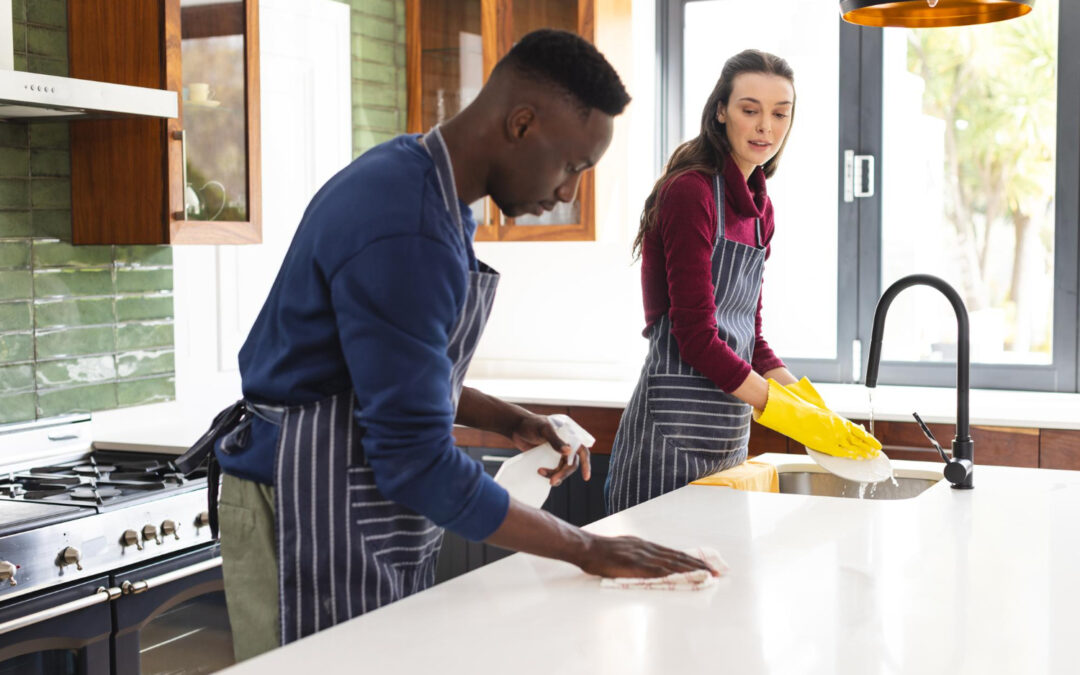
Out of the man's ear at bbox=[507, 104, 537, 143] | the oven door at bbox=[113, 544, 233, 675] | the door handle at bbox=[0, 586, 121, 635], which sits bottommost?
the oven door at bbox=[113, 544, 233, 675]

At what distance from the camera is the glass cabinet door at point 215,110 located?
283cm

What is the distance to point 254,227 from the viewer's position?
3.01 metres

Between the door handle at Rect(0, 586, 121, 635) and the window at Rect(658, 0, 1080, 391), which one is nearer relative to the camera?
the door handle at Rect(0, 586, 121, 635)

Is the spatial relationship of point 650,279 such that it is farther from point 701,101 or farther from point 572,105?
point 701,101

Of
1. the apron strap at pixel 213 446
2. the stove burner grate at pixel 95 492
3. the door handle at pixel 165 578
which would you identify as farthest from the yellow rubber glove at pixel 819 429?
the stove burner grate at pixel 95 492

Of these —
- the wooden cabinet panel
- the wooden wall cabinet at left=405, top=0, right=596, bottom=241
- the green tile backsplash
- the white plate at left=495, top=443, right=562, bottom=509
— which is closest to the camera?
the white plate at left=495, top=443, right=562, bottom=509

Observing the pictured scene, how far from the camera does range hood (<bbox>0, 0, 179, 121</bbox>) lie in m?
2.27

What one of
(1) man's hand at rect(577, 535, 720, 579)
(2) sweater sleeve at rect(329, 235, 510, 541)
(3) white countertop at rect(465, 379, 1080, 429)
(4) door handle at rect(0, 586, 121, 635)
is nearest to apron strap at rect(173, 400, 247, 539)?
(2) sweater sleeve at rect(329, 235, 510, 541)

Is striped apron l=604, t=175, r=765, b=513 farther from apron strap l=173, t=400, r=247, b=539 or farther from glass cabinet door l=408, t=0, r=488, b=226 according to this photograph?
glass cabinet door l=408, t=0, r=488, b=226

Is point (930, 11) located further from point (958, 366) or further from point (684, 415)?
point (684, 415)

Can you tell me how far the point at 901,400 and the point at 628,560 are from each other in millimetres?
2108

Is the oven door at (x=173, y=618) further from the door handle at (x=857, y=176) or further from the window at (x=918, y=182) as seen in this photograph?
the door handle at (x=857, y=176)

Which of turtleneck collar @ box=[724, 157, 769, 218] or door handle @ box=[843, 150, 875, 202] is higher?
door handle @ box=[843, 150, 875, 202]

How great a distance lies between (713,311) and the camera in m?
2.11
